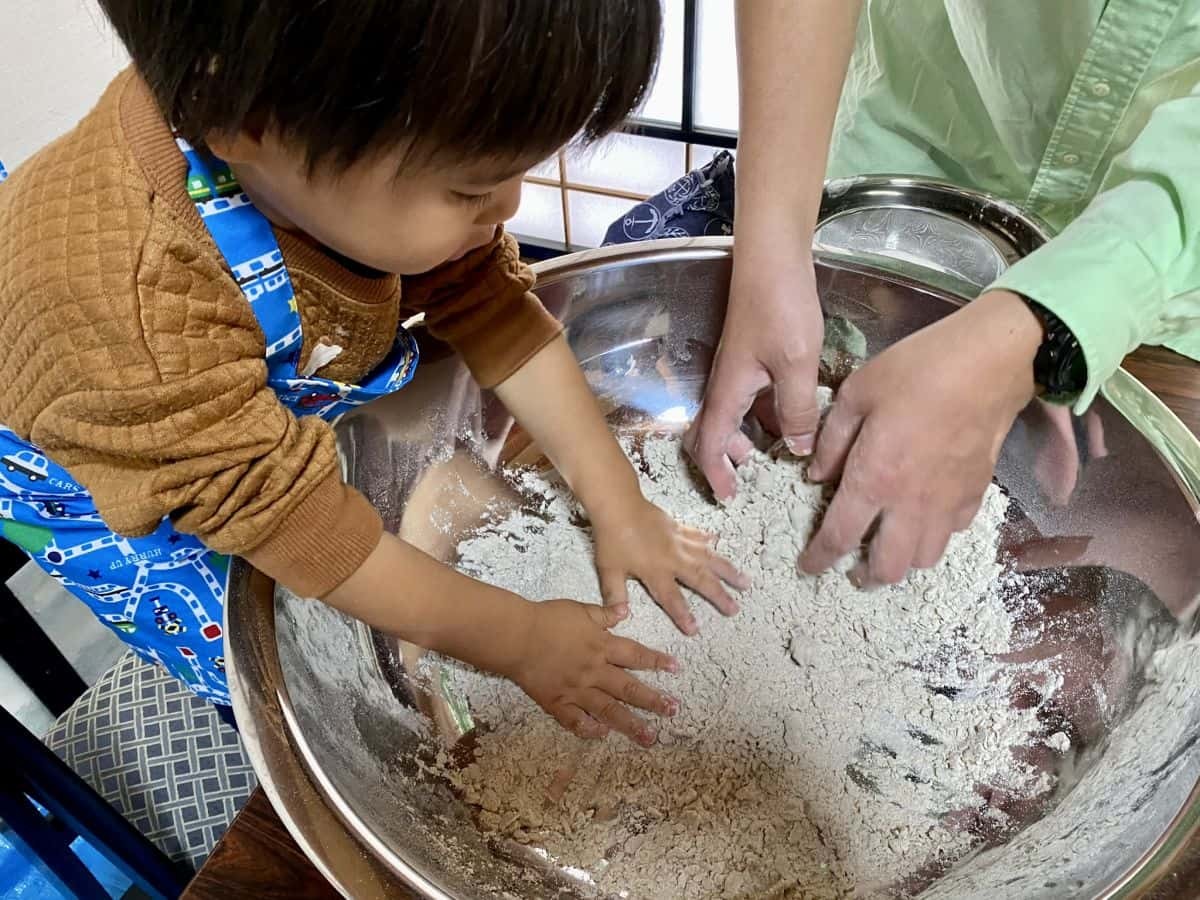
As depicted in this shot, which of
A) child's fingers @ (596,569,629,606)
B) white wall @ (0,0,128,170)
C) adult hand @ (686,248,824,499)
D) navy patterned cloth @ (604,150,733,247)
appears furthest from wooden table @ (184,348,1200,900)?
white wall @ (0,0,128,170)

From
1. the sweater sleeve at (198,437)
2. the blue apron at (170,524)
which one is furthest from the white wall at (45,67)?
the sweater sleeve at (198,437)

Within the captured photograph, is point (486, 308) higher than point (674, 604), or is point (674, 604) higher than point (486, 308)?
point (486, 308)

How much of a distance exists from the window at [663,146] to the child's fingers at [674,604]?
106cm

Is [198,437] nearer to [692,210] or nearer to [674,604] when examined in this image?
[674,604]

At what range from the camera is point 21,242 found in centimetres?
48

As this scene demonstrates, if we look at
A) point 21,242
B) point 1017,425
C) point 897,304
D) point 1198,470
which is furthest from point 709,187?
point 21,242

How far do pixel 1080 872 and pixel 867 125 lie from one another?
0.72m

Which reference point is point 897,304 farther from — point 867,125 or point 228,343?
point 228,343

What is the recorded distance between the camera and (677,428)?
79 centimetres

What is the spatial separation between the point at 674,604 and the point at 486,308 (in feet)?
0.90

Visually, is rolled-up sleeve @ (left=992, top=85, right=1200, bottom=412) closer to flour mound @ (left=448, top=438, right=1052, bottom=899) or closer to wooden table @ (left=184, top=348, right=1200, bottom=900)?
flour mound @ (left=448, top=438, right=1052, bottom=899)

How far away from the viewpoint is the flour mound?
21.1 inches

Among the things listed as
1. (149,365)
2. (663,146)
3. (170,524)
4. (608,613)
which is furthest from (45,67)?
(663,146)

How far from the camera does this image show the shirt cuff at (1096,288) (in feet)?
1.73
